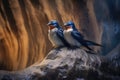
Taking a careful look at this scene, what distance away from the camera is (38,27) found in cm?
577

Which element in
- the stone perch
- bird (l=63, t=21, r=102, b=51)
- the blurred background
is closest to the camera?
the stone perch

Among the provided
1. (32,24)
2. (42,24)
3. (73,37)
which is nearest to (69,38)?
(73,37)

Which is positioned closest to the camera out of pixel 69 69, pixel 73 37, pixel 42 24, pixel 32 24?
pixel 69 69

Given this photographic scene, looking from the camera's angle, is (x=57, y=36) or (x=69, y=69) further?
(x=57, y=36)

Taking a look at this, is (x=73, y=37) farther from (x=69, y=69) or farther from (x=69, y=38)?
(x=69, y=69)

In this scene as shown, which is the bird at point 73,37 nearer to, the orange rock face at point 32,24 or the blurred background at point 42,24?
the blurred background at point 42,24

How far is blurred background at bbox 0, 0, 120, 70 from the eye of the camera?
509 cm

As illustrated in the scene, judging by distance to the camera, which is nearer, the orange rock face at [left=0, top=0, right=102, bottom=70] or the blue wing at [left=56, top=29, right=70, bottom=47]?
the blue wing at [left=56, top=29, right=70, bottom=47]

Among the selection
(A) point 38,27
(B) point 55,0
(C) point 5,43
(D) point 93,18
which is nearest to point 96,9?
(D) point 93,18

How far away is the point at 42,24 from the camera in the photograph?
569cm

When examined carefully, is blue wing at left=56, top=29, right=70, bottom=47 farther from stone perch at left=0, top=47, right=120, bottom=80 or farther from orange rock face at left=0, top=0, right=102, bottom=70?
orange rock face at left=0, top=0, right=102, bottom=70

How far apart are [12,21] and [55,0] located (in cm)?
109

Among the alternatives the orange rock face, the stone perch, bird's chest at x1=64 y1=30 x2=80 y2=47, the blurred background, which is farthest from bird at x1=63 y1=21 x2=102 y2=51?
the orange rock face

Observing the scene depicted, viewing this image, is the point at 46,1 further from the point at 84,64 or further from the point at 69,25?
the point at 84,64
